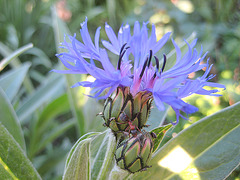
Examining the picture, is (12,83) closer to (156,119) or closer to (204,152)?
(156,119)

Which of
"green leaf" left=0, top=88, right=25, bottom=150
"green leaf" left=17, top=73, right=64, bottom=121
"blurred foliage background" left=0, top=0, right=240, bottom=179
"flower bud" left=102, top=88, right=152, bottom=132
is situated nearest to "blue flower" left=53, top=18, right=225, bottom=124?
"flower bud" left=102, top=88, right=152, bottom=132

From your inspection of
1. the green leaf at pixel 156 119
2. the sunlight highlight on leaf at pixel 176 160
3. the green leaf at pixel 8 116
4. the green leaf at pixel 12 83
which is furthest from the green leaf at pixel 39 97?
the sunlight highlight on leaf at pixel 176 160

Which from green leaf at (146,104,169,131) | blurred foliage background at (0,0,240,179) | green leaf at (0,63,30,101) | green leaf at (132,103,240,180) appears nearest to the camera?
green leaf at (132,103,240,180)

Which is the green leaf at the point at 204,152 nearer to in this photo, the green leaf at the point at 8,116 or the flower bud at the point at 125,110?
the flower bud at the point at 125,110

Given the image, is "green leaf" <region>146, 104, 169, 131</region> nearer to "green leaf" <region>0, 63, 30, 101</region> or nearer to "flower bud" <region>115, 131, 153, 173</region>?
"flower bud" <region>115, 131, 153, 173</region>

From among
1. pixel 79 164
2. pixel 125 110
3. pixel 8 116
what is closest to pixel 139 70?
pixel 125 110

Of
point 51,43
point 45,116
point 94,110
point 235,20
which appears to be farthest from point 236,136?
point 51,43

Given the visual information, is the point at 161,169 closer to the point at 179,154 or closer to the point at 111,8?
the point at 179,154
